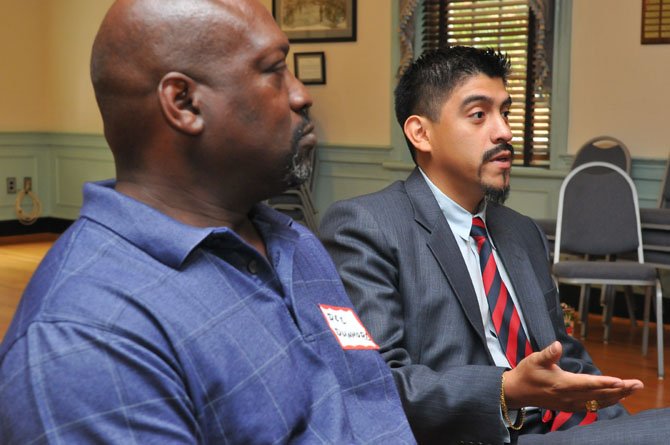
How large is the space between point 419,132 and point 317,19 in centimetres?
535

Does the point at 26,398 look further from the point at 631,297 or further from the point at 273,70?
the point at 631,297

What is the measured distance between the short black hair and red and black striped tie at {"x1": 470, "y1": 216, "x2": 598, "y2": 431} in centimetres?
39

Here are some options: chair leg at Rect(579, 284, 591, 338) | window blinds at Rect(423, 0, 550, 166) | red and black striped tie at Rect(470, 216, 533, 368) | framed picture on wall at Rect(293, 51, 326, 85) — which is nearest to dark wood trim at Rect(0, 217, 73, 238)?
framed picture on wall at Rect(293, 51, 326, 85)

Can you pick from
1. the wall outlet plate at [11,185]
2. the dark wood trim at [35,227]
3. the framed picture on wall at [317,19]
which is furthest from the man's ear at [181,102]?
the wall outlet plate at [11,185]

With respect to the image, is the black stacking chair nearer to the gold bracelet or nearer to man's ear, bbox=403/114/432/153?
man's ear, bbox=403/114/432/153

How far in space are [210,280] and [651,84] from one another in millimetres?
5101

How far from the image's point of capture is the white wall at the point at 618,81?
5.53 metres

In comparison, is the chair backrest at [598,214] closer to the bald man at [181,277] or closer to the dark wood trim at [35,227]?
the bald man at [181,277]

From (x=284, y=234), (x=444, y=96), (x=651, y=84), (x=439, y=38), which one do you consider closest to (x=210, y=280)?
(x=284, y=234)

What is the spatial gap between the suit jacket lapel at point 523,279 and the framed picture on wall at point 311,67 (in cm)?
537

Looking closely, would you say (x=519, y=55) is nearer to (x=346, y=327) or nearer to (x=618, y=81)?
(x=618, y=81)

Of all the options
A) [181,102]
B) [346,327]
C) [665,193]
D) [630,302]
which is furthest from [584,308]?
[181,102]

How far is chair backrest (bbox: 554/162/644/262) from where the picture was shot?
187 inches

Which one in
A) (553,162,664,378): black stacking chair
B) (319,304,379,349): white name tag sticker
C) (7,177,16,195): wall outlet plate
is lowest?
(7,177,16,195): wall outlet plate
